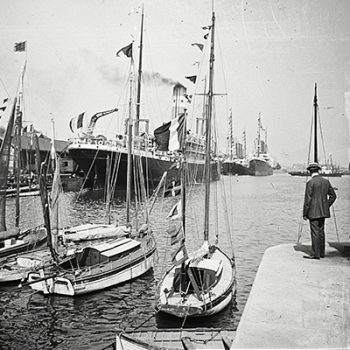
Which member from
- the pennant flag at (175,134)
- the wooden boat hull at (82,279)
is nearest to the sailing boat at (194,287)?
the pennant flag at (175,134)

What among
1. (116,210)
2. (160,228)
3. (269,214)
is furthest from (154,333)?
(116,210)

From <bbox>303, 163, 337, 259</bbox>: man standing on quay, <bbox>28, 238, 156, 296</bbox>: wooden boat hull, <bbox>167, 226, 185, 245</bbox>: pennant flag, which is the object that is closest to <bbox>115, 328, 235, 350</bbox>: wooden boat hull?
<bbox>303, 163, 337, 259</bbox>: man standing on quay

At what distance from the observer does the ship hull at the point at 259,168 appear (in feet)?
227

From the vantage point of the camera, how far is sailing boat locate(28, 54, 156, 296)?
9.04m

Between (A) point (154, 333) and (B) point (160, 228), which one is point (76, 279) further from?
(B) point (160, 228)

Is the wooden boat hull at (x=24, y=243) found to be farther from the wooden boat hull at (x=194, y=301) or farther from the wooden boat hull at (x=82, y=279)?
the wooden boat hull at (x=194, y=301)

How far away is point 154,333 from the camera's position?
16.7ft

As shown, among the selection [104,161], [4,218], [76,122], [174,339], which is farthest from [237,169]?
[174,339]

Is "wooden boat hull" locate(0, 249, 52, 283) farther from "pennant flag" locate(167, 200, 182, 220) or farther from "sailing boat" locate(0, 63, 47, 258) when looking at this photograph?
"pennant flag" locate(167, 200, 182, 220)

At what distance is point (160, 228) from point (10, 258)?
8.37 m

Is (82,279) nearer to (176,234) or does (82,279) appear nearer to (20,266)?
(20,266)

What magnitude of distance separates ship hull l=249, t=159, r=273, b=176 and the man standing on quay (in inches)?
2546

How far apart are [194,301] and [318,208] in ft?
12.5

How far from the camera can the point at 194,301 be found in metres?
7.20
